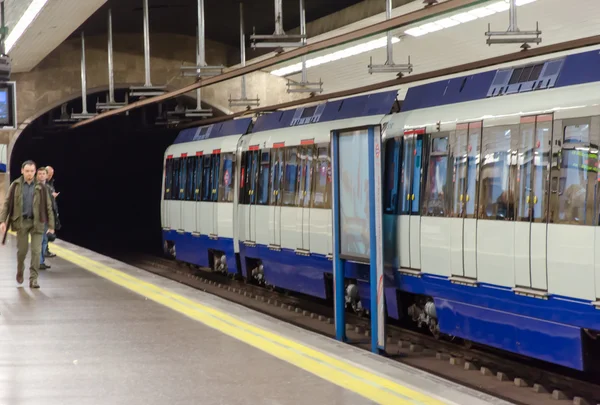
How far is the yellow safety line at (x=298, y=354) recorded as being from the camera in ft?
22.7

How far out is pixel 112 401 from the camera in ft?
22.2

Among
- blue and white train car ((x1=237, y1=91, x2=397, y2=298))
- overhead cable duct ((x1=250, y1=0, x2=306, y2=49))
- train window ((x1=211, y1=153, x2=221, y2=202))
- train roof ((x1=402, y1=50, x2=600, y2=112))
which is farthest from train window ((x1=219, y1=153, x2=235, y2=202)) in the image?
train roof ((x1=402, y1=50, x2=600, y2=112))

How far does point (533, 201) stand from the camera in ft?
30.5

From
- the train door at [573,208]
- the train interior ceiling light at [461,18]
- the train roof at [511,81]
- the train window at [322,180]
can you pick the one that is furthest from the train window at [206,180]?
the train door at [573,208]

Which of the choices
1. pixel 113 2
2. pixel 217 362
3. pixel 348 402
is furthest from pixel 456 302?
pixel 113 2

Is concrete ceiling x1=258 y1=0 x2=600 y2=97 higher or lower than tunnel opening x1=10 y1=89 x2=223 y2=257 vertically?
higher

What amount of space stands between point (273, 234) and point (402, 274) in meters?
5.24

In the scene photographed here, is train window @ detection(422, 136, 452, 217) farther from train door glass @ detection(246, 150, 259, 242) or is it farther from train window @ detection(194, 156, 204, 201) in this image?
train window @ detection(194, 156, 204, 201)

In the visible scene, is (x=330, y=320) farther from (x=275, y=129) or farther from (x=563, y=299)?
(x=563, y=299)

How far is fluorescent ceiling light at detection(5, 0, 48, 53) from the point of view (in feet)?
56.4

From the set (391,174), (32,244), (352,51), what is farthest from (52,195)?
(352,51)

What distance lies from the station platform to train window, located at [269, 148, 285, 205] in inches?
165

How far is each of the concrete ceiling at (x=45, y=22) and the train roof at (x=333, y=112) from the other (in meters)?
4.34

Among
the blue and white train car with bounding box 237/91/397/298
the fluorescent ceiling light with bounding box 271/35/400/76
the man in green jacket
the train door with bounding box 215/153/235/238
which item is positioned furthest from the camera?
the fluorescent ceiling light with bounding box 271/35/400/76
